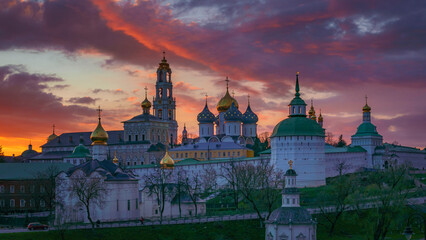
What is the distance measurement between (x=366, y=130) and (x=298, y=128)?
1993 centimetres

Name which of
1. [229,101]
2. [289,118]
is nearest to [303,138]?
[289,118]

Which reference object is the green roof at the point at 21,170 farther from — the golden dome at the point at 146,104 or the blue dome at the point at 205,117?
the blue dome at the point at 205,117

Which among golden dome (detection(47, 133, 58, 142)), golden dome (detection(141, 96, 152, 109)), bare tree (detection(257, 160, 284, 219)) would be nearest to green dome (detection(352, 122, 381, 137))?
bare tree (detection(257, 160, 284, 219))

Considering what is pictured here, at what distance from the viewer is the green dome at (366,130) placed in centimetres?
10119

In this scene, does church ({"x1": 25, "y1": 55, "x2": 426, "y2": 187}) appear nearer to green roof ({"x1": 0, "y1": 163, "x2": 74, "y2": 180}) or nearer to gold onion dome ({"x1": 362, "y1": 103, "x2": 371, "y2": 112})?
gold onion dome ({"x1": 362, "y1": 103, "x2": 371, "y2": 112})

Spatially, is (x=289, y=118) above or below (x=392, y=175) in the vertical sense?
above

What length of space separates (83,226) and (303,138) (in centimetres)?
3452

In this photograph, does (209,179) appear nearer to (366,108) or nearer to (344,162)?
(344,162)

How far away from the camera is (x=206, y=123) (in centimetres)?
12850

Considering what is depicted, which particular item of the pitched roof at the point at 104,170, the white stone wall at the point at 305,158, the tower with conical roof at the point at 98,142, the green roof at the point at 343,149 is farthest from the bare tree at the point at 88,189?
the green roof at the point at 343,149

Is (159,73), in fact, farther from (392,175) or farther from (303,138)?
(392,175)

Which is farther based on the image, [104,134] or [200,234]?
[104,134]

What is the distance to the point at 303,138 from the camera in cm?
8594

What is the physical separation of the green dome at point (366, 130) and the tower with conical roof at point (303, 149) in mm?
16252
